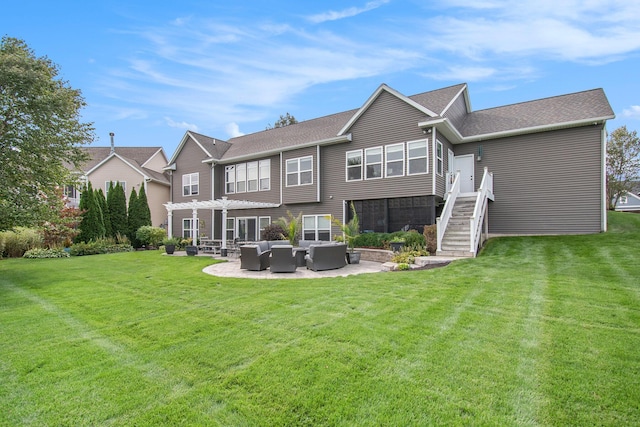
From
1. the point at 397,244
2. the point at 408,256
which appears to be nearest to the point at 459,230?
the point at 397,244

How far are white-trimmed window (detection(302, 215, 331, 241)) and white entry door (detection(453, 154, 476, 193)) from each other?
651 centimetres

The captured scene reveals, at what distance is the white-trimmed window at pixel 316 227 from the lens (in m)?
16.5

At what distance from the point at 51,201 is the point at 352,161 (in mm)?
11681

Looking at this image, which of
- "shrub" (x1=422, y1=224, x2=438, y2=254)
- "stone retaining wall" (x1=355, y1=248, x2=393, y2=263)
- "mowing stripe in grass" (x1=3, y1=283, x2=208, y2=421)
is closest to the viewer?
"mowing stripe in grass" (x1=3, y1=283, x2=208, y2=421)

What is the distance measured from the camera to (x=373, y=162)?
15.1m

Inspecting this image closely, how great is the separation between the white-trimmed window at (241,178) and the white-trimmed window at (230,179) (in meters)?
0.29

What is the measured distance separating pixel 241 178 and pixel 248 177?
61cm

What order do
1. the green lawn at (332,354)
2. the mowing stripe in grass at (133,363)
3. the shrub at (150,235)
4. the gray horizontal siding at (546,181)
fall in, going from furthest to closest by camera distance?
the shrub at (150,235)
the gray horizontal siding at (546,181)
the mowing stripe in grass at (133,363)
the green lawn at (332,354)

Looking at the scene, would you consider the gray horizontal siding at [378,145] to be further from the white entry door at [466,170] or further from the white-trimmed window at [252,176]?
the white-trimmed window at [252,176]

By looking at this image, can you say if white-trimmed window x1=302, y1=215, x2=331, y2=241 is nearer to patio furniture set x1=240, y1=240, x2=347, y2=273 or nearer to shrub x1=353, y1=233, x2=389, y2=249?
shrub x1=353, y1=233, x2=389, y2=249

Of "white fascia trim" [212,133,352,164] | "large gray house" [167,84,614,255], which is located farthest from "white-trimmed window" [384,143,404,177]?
"white fascia trim" [212,133,352,164]

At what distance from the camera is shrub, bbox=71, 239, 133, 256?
54.2ft

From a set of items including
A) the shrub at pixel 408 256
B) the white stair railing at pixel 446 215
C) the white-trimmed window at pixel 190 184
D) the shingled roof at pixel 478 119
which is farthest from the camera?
the white-trimmed window at pixel 190 184

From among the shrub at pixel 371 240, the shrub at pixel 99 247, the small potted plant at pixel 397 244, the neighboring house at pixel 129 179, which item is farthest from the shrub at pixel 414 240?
the neighboring house at pixel 129 179
